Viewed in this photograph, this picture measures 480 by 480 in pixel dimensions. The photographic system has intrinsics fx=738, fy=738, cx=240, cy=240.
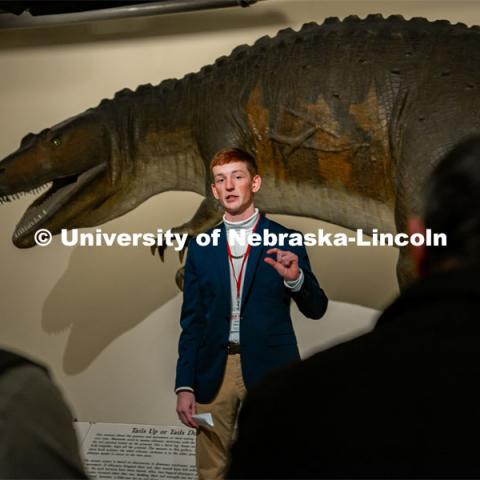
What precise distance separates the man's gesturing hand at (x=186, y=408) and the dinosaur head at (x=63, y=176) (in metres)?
0.59

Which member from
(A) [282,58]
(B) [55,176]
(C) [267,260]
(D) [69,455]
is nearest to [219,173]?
(C) [267,260]

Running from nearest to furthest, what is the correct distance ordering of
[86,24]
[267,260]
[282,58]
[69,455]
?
[69,455]
[267,260]
[282,58]
[86,24]

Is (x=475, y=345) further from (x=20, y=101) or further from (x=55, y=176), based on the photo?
(x=20, y=101)

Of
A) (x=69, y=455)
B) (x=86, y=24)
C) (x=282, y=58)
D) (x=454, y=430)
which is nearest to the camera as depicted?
(x=454, y=430)

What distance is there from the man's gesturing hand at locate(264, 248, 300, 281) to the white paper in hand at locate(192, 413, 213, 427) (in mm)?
353

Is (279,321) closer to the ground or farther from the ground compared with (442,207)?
closer to the ground

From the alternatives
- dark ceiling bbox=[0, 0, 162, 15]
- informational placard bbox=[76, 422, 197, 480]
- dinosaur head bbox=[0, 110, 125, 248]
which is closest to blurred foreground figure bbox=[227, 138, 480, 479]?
informational placard bbox=[76, 422, 197, 480]

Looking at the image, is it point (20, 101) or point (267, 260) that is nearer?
point (267, 260)

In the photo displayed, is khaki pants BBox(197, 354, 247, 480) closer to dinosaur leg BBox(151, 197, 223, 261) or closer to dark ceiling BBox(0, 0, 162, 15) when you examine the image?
dinosaur leg BBox(151, 197, 223, 261)

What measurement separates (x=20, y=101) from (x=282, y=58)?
36.7 inches

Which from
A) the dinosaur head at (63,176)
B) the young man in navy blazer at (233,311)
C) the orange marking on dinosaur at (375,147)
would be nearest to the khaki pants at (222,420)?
the young man in navy blazer at (233,311)

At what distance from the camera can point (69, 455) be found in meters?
0.60

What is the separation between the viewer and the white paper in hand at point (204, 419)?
5.41ft

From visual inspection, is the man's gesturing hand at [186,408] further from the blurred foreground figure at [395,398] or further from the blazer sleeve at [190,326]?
the blurred foreground figure at [395,398]
